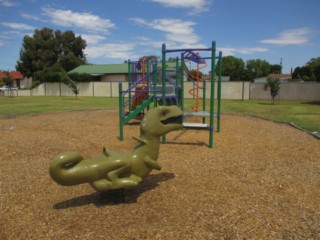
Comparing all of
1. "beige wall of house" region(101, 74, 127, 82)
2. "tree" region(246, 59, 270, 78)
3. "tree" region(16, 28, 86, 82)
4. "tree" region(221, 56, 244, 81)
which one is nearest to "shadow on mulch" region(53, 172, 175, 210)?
"beige wall of house" region(101, 74, 127, 82)

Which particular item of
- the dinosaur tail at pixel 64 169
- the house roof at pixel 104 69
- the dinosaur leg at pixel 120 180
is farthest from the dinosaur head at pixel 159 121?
the house roof at pixel 104 69

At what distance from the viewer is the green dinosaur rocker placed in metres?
3.15

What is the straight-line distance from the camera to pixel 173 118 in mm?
3865

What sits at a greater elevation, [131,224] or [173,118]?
[173,118]

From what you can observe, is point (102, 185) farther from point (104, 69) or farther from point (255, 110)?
point (104, 69)

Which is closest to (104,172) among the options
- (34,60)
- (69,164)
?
(69,164)

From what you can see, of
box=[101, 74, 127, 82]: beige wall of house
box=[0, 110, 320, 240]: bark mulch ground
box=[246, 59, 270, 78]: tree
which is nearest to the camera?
box=[0, 110, 320, 240]: bark mulch ground

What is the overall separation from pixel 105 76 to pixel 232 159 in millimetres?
37198

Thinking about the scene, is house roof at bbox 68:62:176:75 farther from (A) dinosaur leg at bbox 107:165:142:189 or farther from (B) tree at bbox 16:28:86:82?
(A) dinosaur leg at bbox 107:165:142:189

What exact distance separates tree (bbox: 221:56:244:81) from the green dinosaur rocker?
6995 centimetres

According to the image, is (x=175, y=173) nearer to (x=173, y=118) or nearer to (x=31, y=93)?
(x=173, y=118)

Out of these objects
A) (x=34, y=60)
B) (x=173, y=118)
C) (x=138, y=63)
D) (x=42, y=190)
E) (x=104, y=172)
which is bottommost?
(x=42, y=190)

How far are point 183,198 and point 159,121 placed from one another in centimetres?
107

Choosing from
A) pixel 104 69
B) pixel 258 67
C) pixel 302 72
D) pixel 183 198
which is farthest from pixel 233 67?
pixel 183 198
